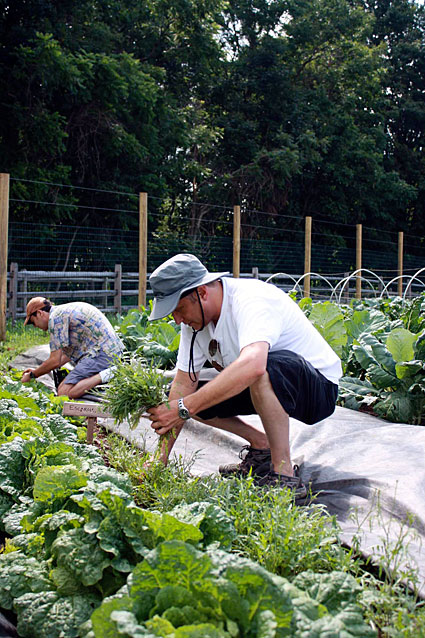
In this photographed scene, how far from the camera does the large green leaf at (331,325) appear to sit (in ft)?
18.0

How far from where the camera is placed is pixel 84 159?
14.8 metres

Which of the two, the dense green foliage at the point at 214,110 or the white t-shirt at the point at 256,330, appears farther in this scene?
the dense green foliage at the point at 214,110

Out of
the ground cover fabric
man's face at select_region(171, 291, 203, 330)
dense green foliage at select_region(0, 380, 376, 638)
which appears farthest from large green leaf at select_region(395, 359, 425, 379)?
dense green foliage at select_region(0, 380, 376, 638)

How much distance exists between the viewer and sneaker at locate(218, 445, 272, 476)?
318cm

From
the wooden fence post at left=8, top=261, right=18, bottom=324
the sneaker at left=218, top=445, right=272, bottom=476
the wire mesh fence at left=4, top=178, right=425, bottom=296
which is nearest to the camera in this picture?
the sneaker at left=218, top=445, right=272, bottom=476

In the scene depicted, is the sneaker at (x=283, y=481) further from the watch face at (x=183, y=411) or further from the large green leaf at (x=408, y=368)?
the large green leaf at (x=408, y=368)

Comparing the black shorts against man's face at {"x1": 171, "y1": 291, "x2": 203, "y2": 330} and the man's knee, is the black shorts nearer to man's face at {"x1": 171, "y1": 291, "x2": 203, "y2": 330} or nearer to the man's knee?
the man's knee

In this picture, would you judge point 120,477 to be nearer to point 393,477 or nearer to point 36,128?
point 393,477

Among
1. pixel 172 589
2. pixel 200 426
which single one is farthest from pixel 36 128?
pixel 172 589

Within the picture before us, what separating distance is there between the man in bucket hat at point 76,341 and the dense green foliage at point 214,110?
781 centimetres

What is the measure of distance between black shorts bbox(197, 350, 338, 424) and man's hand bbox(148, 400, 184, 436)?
0.44 m

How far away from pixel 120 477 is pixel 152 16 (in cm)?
1554

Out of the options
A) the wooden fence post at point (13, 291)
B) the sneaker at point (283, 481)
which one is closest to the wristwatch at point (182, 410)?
the sneaker at point (283, 481)

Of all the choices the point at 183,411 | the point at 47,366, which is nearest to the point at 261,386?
the point at 183,411
